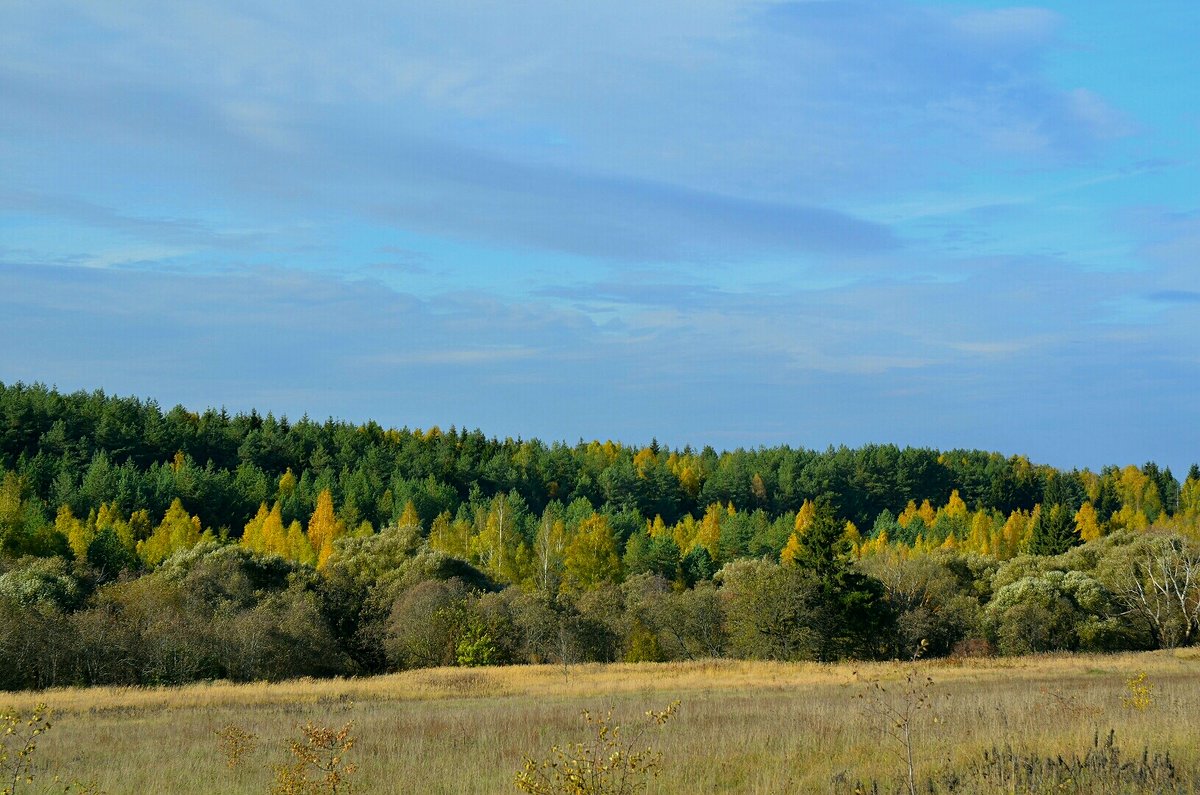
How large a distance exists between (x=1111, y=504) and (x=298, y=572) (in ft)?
546

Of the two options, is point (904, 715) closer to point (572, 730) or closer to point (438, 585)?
point (572, 730)

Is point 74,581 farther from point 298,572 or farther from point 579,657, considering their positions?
point 579,657

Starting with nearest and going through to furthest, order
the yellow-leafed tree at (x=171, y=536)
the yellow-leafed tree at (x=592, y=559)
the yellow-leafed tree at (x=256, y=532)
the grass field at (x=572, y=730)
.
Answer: the grass field at (x=572, y=730), the yellow-leafed tree at (x=171, y=536), the yellow-leafed tree at (x=592, y=559), the yellow-leafed tree at (x=256, y=532)

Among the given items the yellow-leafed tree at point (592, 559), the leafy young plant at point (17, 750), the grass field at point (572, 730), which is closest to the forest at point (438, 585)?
the yellow-leafed tree at point (592, 559)

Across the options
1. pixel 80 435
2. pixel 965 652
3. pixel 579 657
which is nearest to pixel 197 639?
pixel 579 657

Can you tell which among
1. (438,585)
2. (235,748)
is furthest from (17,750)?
(438,585)

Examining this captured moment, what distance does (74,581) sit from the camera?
57.4 metres

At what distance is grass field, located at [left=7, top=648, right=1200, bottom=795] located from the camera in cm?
1468

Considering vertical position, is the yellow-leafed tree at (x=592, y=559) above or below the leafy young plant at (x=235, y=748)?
below

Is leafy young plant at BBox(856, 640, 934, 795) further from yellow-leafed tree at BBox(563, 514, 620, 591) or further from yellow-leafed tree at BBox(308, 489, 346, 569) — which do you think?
yellow-leafed tree at BBox(308, 489, 346, 569)

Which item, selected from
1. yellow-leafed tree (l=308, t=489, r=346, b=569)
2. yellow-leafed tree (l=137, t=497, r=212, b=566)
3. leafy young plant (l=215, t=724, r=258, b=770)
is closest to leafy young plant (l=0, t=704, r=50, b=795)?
leafy young plant (l=215, t=724, r=258, b=770)

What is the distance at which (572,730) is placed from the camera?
71.4 ft

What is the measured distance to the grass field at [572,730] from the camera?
14.7 m

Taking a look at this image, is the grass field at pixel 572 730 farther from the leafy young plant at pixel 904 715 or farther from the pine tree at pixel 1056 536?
the pine tree at pixel 1056 536
